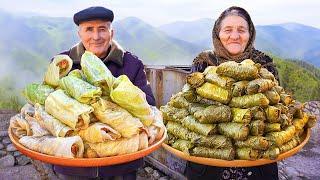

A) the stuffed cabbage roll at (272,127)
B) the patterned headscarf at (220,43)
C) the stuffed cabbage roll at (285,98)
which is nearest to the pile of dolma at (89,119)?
the stuffed cabbage roll at (272,127)

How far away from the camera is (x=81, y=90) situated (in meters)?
3.10

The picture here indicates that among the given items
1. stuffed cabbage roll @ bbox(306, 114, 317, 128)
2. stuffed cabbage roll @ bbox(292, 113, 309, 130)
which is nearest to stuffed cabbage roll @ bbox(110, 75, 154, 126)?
stuffed cabbage roll @ bbox(292, 113, 309, 130)

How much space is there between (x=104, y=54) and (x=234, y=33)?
4.79 feet

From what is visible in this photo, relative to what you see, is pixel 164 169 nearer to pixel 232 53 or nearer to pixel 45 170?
pixel 45 170

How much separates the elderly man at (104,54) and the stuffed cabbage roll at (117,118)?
1.27 meters

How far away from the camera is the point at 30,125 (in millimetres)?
3320

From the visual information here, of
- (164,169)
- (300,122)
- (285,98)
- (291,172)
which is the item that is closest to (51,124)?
(285,98)

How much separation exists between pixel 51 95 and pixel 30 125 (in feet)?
1.06

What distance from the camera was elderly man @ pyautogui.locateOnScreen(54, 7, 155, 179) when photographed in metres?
4.29

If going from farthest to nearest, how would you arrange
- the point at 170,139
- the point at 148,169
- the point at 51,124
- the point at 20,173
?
1. the point at 20,173
2. the point at 148,169
3. the point at 170,139
4. the point at 51,124

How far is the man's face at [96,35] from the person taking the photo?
4.36 m

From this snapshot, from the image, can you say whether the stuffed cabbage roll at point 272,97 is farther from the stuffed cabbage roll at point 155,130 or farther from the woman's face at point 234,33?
the stuffed cabbage roll at point 155,130

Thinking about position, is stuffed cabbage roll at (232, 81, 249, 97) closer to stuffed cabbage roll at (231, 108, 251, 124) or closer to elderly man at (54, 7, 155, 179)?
stuffed cabbage roll at (231, 108, 251, 124)

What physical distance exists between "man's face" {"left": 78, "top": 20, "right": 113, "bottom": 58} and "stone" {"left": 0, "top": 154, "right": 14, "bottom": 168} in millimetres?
5297
